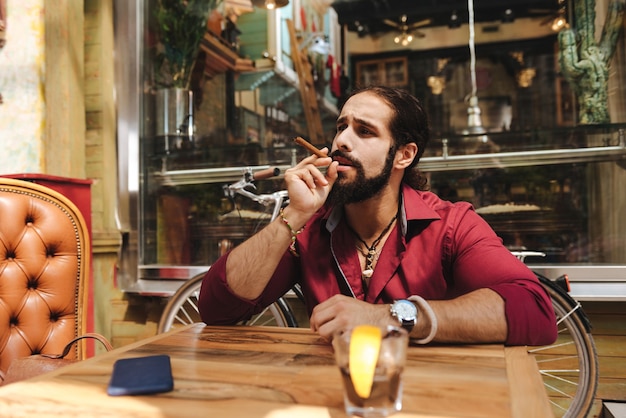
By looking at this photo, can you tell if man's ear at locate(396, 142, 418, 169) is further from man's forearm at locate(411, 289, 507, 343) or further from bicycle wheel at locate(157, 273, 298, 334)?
bicycle wheel at locate(157, 273, 298, 334)

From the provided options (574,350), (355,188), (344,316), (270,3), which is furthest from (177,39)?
(574,350)

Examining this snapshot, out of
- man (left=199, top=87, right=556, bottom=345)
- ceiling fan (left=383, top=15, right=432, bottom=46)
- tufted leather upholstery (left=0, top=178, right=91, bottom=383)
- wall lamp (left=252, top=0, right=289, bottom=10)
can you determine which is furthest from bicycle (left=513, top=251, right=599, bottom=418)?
ceiling fan (left=383, top=15, right=432, bottom=46)

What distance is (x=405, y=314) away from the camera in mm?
1155

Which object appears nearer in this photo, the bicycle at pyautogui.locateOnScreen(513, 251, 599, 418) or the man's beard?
the man's beard

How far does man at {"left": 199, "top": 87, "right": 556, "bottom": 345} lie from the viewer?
1.19m

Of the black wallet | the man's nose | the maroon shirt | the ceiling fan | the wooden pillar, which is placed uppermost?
the ceiling fan

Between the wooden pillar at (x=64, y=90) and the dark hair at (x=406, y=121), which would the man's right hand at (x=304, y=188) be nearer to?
the dark hair at (x=406, y=121)

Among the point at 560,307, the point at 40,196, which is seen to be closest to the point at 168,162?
the point at 40,196

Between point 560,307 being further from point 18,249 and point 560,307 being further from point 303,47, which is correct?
point 303,47

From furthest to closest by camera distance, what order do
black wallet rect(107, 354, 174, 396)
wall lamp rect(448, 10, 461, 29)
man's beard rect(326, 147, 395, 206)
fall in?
wall lamp rect(448, 10, 461, 29)
man's beard rect(326, 147, 395, 206)
black wallet rect(107, 354, 174, 396)

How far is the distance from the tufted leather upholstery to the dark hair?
3.94 ft

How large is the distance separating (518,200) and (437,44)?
2.49 meters

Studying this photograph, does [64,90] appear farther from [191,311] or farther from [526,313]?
[526,313]

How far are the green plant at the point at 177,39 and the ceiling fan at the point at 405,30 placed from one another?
2.00 metres
